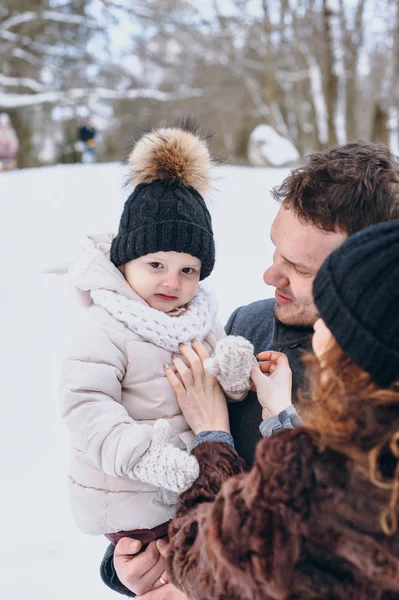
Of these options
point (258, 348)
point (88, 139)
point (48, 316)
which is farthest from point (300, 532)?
point (88, 139)

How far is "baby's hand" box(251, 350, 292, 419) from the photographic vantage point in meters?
1.76

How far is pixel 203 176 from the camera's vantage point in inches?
79.6

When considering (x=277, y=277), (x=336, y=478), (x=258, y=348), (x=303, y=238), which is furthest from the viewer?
(x=258, y=348)

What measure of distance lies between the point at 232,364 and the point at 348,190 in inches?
23.1

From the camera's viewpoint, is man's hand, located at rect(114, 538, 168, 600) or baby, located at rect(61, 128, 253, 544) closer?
baby, located at rect(61, 128, 253, 544)

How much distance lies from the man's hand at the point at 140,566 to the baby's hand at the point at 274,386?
0.49 meters

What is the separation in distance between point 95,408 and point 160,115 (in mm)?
21785

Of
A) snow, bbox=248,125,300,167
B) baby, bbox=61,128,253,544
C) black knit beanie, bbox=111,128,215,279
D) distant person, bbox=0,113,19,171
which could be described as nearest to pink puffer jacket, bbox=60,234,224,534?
baby, bbox=61,128,253,544

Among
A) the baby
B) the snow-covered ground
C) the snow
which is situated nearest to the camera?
the baby

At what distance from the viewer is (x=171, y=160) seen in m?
1.95

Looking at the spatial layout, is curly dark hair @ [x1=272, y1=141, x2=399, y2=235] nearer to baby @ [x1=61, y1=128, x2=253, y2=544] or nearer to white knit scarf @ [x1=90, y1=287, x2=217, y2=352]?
baby @ [x1=61, y1=128, x2=253, y2=544]

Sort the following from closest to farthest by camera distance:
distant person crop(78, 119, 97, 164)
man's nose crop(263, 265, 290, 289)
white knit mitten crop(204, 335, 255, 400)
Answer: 1. white knit mitten crop(204, 335, 255, 400)
2. man's nose crop(263, 265, 290, 289)
3. distant person crop(78, 119, 97, 164)

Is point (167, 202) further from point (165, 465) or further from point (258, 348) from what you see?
point (165, 465)

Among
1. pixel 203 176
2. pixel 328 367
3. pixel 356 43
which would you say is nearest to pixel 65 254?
pixel 203 176
